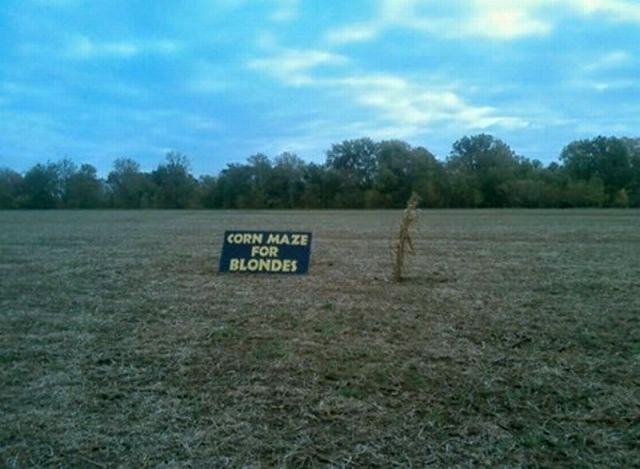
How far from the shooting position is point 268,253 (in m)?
9.30

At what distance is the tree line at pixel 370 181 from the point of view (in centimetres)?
6134

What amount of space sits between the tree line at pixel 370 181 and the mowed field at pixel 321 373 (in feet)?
186

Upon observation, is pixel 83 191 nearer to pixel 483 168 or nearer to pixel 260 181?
pixel 260 181

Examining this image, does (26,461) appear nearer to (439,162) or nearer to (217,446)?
(217,446)

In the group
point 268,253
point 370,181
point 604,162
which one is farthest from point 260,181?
point 268,253

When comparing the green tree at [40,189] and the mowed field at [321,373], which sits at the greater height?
the green tree at [40,189]

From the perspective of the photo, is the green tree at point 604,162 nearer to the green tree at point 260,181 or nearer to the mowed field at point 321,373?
the green tree at point 260,181

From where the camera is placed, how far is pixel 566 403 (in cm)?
347

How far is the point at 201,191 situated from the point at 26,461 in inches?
2891

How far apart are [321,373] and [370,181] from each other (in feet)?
221

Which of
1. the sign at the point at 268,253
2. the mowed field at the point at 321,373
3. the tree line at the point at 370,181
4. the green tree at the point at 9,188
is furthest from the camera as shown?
the green tree at the point at 9,188

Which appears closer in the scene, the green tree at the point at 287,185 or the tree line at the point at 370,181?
the tree line at the point at 370,181

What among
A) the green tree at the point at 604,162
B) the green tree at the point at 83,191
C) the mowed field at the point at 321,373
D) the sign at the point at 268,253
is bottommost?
the mowed field at the point at 321,373

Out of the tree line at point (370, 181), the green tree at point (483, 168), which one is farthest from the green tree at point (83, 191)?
the green tree at point (483, 168)
